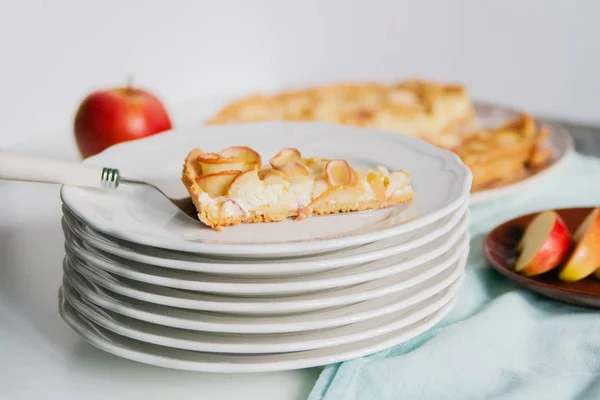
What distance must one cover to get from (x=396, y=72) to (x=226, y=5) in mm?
1077

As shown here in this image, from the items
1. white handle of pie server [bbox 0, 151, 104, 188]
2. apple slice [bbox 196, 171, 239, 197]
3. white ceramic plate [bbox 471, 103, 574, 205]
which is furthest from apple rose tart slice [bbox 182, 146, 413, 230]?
white ceramic plate [bbox 471, 103, 574, 205]

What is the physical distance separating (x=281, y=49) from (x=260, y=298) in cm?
237

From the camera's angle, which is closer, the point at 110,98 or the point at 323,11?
the point at 110,98

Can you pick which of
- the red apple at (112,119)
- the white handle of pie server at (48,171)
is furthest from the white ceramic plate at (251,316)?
the red apple at (112,119)

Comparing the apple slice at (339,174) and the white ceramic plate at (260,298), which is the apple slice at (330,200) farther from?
the white ceramic plate at (260,298)

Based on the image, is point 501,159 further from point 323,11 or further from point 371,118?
point 323,11

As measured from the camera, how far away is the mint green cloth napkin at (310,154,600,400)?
727mm

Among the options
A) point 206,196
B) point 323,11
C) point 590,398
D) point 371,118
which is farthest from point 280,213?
point 323,11

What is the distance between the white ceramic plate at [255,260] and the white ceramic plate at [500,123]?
0.45m

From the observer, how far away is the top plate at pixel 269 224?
0.69m

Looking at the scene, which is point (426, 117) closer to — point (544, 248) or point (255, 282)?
point (544, 248)

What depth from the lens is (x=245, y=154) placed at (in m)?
0.94

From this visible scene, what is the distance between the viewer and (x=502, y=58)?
131 inches

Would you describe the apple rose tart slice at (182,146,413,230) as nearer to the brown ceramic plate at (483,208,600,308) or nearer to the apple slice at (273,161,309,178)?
the apple slice at (273,161,309,178)
